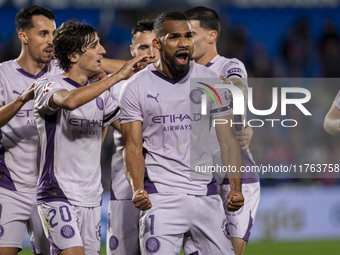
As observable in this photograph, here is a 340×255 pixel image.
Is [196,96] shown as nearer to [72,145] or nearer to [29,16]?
[72,145]

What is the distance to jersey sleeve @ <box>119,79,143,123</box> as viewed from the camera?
521 centimetres

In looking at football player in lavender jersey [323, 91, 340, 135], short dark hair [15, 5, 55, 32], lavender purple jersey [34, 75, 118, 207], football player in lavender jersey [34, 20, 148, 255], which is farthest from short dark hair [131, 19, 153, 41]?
football player in lavender jersey [323, 91, 340, 135]

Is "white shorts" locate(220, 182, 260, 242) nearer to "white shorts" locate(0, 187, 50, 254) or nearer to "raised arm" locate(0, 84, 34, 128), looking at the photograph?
"white shorts" locate(0, 187, 50, 254)

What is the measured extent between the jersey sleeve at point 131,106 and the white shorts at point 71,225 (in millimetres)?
771

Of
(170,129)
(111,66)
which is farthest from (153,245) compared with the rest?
(111,66)

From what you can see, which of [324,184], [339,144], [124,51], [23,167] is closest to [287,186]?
[324,184]

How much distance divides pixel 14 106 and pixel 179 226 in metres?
1.64

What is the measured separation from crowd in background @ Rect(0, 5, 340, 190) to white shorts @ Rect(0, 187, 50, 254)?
292 inches

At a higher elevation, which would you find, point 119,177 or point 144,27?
point 144,27

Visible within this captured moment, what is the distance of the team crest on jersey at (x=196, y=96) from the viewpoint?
17.2 ft

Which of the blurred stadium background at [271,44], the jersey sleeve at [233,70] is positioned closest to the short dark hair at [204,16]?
the jersey sleeve at [233,70]

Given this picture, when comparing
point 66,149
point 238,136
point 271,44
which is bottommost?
point 66,149

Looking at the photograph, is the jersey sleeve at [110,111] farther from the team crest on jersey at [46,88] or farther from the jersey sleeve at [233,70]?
the jersey sleeve at [233,70]

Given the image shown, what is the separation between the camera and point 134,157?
512 cm
